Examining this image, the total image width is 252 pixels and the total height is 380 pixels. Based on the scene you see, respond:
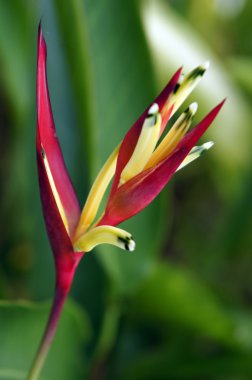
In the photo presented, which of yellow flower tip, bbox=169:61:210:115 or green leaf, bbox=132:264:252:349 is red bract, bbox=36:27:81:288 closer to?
yellow flower tip, bbox=169:61:210:115

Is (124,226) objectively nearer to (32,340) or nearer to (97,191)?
(32,340)

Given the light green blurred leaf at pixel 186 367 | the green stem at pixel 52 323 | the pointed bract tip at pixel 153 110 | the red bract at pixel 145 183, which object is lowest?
the light green blurred leaf at pixel 186 367

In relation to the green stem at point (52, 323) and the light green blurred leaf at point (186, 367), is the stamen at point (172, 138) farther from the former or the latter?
the light green blurred leaf at point (186, 367)

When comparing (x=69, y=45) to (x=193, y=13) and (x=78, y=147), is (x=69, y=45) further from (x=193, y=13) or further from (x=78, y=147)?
(x=193, y=13)

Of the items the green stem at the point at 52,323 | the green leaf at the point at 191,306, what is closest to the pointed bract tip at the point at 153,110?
the green stem at the point at 52,323

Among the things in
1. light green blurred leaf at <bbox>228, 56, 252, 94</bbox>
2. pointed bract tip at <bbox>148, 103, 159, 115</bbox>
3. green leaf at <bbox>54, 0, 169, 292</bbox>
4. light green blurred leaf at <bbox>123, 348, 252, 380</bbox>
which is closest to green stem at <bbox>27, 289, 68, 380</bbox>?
pointed bract tip at <bbox>148, 103, 159, 115</bbox>

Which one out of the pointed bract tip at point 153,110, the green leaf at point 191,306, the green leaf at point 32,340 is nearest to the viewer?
the pointed bract tip at point 153,110
